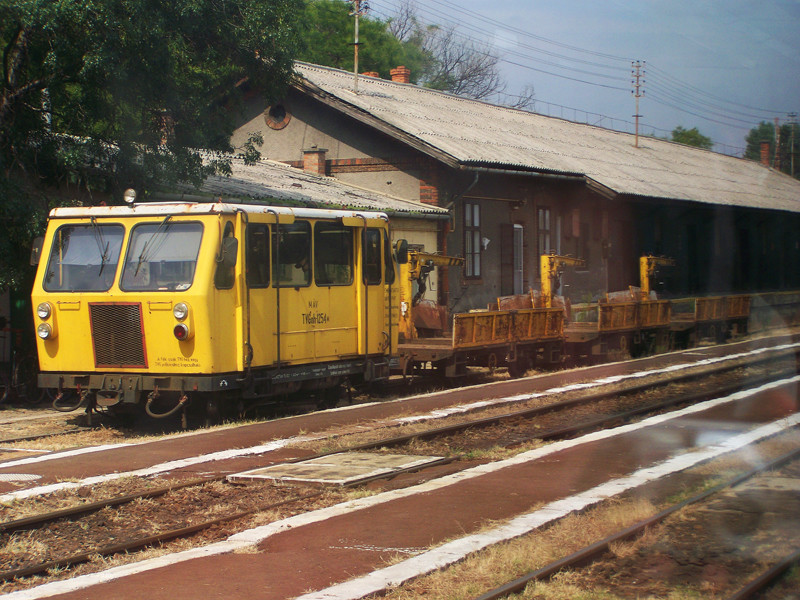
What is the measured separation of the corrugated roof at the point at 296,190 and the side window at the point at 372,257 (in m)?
4.65

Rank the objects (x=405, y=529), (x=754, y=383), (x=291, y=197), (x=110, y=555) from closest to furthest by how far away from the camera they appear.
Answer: (x=110, y=555) < (x=405, y=529) < (x=754, y=383) < (x=291, y=197)

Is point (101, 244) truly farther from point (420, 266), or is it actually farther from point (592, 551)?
point (592, 551)

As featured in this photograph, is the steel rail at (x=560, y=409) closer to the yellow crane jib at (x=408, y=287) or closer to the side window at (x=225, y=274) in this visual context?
the side window at (x=225, y=274)

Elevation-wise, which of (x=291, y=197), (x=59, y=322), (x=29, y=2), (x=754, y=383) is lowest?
(x=754, y=383)

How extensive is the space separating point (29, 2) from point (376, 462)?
8.00 meters

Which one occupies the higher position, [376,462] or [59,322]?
[59,322]

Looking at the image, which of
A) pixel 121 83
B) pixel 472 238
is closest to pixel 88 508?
pixel 121 83

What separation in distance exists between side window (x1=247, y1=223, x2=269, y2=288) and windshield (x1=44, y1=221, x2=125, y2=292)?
1.61m

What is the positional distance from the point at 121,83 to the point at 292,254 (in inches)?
158

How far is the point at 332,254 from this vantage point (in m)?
13.5

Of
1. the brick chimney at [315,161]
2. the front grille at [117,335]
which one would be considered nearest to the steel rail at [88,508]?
the front grille at [117,335]

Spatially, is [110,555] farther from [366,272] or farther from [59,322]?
[366,272]

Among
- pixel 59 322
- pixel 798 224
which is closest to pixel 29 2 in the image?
pixel 59 322

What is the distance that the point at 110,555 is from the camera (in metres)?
6.68
